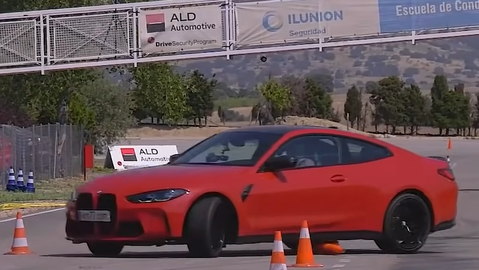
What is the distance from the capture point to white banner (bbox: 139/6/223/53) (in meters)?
33.2

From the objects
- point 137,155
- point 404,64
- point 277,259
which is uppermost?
point 404,64

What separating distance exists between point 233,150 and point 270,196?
2.77 ft

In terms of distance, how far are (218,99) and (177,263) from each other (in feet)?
266

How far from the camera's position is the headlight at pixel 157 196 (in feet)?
39.9

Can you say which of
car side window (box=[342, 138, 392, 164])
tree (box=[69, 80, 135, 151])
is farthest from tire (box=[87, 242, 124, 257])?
tree (box=[69, 80, 135, 151])

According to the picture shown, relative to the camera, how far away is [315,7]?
3291 cm

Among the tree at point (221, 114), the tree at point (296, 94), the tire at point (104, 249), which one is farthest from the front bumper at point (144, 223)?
the tree at point (296, 94)

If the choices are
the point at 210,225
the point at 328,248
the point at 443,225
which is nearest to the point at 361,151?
the point at 328,248

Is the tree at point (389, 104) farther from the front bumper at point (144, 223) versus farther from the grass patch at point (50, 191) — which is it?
the front bumper at point (144, 223)

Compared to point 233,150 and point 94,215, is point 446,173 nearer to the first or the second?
point 233,150

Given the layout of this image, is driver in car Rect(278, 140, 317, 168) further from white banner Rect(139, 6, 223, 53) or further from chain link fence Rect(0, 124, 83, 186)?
chain link fence Rect(0, 124, 83, 186)

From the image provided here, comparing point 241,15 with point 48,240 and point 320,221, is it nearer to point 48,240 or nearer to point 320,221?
point 48,240

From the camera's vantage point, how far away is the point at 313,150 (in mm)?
13422

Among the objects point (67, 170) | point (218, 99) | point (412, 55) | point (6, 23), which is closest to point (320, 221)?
point (6, 23)
